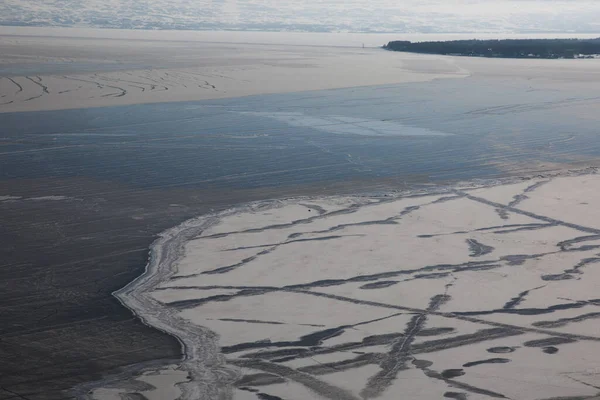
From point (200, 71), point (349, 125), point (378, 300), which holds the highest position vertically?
point (200, 71)

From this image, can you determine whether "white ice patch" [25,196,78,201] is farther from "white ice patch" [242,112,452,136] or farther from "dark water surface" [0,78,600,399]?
"white ice patch" [242,112,452,136]

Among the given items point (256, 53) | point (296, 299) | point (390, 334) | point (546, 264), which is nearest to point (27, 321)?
point (296, 299)

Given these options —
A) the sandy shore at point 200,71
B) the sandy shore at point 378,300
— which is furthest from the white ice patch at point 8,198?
the sandy shore at point 200,71

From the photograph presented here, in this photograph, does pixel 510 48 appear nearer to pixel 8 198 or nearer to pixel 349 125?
pixel 349 125

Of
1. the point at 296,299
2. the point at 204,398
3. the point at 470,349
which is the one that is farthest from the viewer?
the point at 296,299

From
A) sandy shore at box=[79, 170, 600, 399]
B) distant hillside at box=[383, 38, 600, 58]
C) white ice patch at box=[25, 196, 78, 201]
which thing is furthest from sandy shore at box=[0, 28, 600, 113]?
sandy shore at box=[79, 170, 600, 399]

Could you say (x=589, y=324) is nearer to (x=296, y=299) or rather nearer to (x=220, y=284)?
(x=296, y=299)

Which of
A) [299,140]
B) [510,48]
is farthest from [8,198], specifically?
[510,48]
